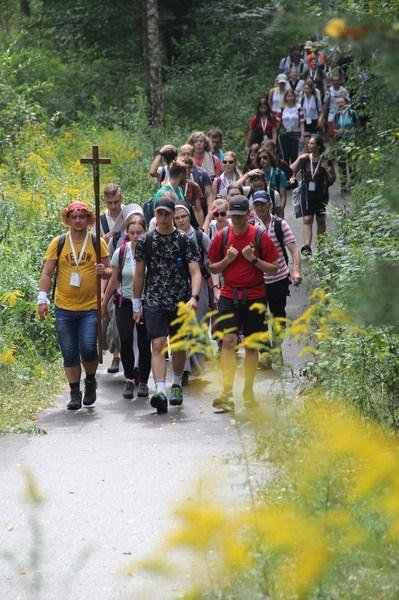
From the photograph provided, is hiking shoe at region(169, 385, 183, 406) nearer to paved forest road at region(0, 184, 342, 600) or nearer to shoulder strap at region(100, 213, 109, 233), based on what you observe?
paved forest road at region(0, 184, 342, 600)

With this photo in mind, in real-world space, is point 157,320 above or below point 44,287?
below

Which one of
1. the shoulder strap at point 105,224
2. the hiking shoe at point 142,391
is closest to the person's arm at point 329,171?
the shoulder strap at point 105,224

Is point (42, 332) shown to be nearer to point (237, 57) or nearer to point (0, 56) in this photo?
point (0, 56)

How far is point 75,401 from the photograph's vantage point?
1113cm

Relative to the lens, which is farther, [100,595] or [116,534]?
[116,534]

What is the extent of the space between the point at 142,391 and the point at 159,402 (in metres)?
1.12

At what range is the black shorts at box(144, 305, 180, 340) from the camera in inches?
426

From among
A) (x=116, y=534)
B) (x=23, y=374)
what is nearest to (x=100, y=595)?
(x=116, y=534)

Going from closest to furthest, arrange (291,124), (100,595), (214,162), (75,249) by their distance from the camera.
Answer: (100,595), (75,249), (214,162), (291,124)

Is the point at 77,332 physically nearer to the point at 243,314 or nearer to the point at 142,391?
the point at 142,391

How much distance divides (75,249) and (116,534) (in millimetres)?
4272

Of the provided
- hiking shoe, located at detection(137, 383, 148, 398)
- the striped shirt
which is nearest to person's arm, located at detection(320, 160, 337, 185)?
the striped shirt

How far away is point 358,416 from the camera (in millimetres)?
8133

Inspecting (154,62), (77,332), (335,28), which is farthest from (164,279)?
(154,62)
